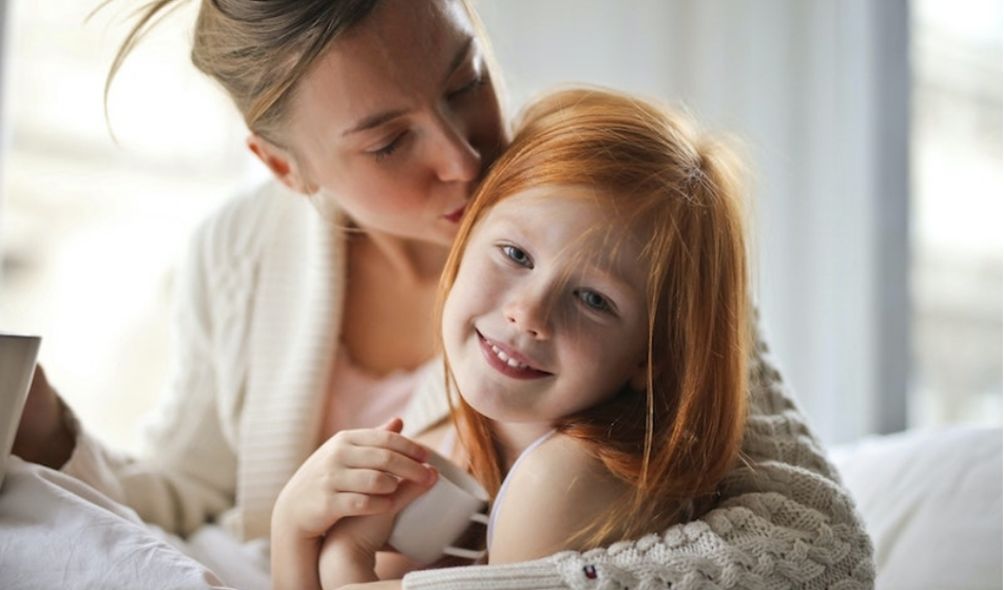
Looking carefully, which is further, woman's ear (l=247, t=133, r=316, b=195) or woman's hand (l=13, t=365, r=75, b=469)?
woman's ear (l=247, t=133, r=316, b=195)

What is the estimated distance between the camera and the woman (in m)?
0.89

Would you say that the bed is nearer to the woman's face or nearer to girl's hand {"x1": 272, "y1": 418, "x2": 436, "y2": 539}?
girl's hand {"x1": 272, "y1": 418, "x2": 436, "y2": 539}

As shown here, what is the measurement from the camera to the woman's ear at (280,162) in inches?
47.5

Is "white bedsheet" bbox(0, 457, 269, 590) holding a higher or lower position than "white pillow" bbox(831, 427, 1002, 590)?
higher

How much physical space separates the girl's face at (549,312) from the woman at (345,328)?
10cm

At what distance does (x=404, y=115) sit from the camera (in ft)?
3.51

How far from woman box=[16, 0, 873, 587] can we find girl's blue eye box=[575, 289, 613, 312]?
0.60 feet

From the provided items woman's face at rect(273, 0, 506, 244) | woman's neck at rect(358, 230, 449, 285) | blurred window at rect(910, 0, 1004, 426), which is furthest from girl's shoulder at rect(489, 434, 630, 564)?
blurred window at rect(910, 0, 1004, 426)

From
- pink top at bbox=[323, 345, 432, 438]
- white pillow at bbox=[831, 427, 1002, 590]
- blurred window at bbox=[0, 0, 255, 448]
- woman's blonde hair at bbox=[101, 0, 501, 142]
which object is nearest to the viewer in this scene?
woman's blonde hair at bbox=[101, 0, 501, 142]

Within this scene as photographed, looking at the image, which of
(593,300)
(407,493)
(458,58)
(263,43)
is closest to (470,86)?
(458,58)

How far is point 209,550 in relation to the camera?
127 cm

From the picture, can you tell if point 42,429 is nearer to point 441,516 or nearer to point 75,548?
point 75,548

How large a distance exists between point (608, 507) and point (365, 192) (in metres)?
0.45

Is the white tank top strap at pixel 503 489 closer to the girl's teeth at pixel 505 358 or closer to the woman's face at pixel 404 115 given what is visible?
the girl's teeth at pixel 505 358
